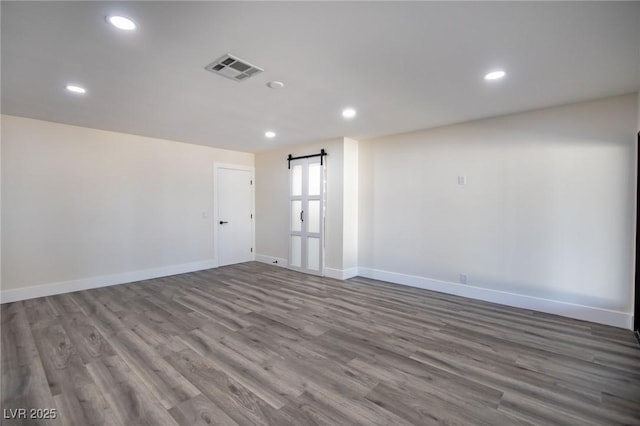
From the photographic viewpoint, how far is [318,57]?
94.8 inches

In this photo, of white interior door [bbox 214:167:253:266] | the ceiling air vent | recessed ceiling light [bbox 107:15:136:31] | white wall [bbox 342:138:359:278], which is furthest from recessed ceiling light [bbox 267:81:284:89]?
white interior door [bbox 214:167:253:266]

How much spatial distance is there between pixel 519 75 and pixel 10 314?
635 centimetres

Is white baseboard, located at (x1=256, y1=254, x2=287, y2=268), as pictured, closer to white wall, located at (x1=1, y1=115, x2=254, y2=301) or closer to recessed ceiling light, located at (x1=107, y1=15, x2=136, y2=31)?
white wall, located at (x1=1, y1=115, x2=254, y2=301)

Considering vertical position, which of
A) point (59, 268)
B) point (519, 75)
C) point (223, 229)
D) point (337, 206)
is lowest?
point (59, 268)

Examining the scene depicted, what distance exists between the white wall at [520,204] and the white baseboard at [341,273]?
53cm

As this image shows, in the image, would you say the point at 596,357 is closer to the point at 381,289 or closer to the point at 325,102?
the point at 381,289

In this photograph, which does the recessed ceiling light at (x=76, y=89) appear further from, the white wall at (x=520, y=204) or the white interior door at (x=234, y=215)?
the white wall at (x=520, y=204)

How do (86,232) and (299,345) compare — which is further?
(86,232)

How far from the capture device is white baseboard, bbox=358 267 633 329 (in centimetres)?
330

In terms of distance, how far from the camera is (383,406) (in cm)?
198

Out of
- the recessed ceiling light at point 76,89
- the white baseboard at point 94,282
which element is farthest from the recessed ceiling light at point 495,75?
the white baseboard at point 94,282

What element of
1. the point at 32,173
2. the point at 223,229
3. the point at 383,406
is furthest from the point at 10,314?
the point at 383,406

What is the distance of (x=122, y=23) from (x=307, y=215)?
4363mm

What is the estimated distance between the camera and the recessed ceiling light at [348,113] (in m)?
3.78
